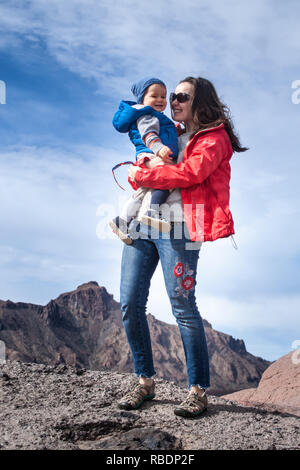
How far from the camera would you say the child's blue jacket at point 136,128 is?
13.4 ft

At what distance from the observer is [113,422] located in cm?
396

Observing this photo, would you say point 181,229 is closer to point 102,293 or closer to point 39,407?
point 39,407

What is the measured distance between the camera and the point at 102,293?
294ft

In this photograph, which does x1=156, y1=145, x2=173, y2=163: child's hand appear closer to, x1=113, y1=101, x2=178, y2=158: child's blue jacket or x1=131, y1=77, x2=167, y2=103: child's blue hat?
x1=113, y1=101, x2=178, y2=158: child's blue jacket

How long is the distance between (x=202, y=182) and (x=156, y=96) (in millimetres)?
902

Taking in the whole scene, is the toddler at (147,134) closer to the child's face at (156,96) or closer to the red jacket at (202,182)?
the child's face at (156,96)

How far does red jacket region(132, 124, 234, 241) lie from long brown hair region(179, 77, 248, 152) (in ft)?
0.64

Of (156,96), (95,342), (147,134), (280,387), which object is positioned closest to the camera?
(147,134)

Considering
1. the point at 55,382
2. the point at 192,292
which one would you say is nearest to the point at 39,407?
the point at 55,382

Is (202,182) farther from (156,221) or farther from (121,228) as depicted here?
(121,228)

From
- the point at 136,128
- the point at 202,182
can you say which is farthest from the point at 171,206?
the point at 136,128

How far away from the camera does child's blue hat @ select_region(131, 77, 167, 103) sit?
165 inches

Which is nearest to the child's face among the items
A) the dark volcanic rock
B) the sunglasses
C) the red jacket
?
the sunglasses

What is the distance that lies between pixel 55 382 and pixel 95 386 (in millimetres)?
477
